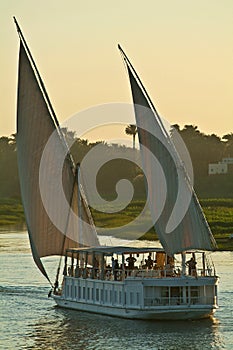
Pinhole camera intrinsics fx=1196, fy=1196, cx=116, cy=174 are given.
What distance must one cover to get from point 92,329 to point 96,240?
9.25 metres

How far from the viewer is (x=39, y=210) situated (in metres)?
57.4

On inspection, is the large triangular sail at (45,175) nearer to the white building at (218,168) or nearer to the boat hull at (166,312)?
the boat hull at (166,312)

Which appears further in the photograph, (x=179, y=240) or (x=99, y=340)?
(x=179, y=240)

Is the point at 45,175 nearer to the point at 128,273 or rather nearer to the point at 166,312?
the point at 128,273

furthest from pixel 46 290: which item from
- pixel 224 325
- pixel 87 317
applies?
pixel 224 325

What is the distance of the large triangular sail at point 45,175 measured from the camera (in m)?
57.2

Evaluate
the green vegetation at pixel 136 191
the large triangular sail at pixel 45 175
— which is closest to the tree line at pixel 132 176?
the green vegetation at pixel 136 191

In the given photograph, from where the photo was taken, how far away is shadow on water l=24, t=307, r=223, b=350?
150 feet

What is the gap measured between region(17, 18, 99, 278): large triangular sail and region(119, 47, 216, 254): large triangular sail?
6.56 m

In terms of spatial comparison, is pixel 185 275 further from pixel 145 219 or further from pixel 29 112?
pixel 145 219

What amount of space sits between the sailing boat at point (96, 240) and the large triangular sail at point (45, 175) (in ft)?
0.16

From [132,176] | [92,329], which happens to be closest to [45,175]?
[92,329]

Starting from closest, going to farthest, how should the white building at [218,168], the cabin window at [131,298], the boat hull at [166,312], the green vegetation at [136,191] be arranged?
1. the boat hull at [166,312]
2. the cabin window at [131,298]
3. the green vegetation at [136,191]
4. the white building at [218,168]

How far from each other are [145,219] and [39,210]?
67.7 meters
